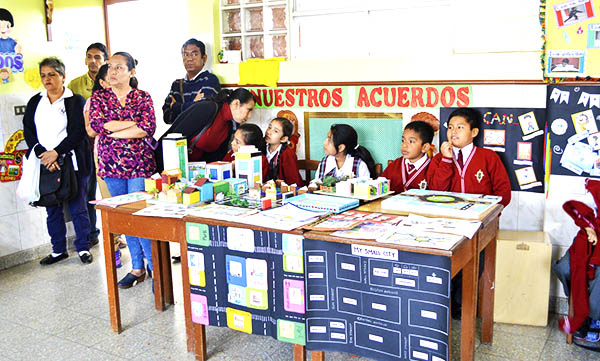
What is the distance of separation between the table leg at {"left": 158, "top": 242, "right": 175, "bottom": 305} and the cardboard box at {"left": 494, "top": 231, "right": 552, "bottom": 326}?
2.04m

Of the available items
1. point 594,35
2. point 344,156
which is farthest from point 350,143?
point 594,35

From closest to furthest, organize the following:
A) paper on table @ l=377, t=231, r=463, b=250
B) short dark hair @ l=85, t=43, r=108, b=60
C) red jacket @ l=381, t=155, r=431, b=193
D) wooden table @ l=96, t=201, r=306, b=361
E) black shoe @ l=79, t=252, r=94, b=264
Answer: paper on table @ l=377, t=231, r=463, b=250 → wooden table @ l=96, t=201, r=306, b=361 → red jacket @ l=381, t=155, r=431, b=193 → black shoe @ l=79, t=252, r=94, b=264 → short dark hair @ l=85, t=43, r=108, b=60

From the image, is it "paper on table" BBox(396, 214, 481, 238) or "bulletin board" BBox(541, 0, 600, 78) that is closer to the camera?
"paper on table" BBox(396, 214, 481, 238)

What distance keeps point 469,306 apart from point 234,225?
1152mm

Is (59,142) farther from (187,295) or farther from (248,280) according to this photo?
(248,280)

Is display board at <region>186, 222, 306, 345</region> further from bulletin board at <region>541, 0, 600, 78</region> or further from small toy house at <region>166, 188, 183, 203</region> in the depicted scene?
bulletin board at <region>541, 0, 600, 78</region>

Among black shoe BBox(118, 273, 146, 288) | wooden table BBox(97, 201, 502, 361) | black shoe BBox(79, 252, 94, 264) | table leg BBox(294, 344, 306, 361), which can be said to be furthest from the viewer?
black shoe BBox(79, 252, 94, 264)

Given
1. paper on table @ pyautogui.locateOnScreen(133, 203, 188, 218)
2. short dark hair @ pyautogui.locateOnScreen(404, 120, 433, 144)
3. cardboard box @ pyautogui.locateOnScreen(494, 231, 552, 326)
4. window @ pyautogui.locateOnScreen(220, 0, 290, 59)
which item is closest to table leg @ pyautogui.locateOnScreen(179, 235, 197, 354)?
paper on table @ pyautogui.locateOnScreen(133, 203, 188, 218)

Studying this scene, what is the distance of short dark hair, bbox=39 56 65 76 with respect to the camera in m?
4.77

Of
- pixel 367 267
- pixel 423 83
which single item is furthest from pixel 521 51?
pixel 367 267

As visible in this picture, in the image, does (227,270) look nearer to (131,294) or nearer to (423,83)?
(131,294)

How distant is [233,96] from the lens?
4.50 metres

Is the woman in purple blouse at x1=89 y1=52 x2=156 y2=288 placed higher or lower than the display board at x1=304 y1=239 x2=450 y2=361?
higher

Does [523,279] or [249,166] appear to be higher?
[249,166]
